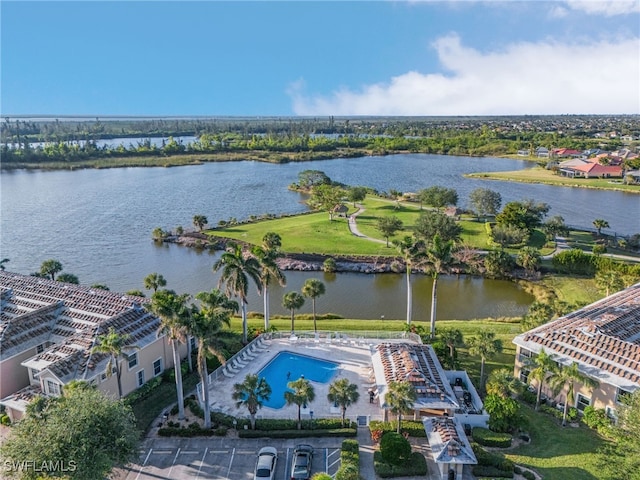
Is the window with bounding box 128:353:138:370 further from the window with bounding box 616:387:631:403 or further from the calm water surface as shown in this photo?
the window with bounding box 616:387:631:403

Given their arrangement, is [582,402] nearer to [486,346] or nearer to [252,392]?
[486,346]

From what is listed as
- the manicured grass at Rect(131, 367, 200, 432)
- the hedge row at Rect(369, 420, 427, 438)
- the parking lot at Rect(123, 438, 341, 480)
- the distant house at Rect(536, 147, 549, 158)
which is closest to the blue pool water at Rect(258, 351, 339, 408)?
the manicured grass at Rect(131, 367, 200, 432)

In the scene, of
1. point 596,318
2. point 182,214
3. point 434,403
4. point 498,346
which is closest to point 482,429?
point 434,403

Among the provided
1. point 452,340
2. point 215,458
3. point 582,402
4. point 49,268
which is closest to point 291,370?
point 215,458

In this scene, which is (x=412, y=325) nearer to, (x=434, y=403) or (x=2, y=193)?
(x=434, y=403)

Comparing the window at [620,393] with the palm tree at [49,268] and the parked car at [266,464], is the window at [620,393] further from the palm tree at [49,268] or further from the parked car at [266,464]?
the palm tree at [49,268]

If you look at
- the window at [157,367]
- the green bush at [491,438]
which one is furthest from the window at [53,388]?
the green bush at [491,438]
